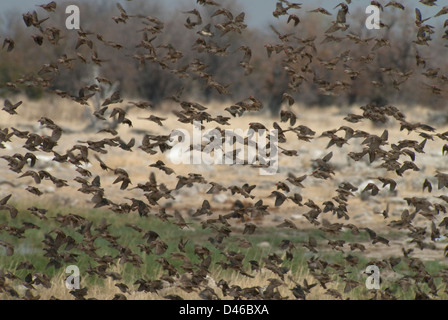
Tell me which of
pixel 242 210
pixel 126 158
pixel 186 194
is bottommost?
pixel 242 210

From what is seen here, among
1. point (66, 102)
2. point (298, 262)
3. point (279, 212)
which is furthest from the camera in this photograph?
point (66, 102)

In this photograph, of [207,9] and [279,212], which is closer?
[279,212]

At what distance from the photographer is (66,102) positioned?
133 feet

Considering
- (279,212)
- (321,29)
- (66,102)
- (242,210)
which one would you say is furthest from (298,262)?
(321,29)

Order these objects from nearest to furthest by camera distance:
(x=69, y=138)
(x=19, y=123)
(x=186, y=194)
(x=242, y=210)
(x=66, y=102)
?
(x=242, y=210), (x=186, y=194), (x=69, y=138), (x=19, y=123), (x=66, y=102)

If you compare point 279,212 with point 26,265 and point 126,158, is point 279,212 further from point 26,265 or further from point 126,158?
point 26,265

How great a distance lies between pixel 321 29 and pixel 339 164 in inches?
1069

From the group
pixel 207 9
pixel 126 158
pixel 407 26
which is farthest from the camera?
pixel 207 9

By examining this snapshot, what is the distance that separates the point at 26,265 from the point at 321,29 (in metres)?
46.9

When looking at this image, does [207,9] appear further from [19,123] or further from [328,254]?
[328,254]

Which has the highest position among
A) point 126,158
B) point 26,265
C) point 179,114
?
point 126,158

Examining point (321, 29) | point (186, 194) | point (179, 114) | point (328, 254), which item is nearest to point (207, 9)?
point (321, 29)

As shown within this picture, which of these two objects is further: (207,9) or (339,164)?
(207,9)

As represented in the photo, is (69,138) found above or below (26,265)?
above
